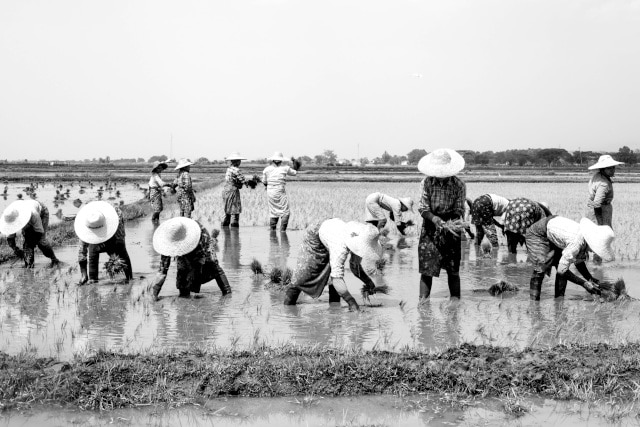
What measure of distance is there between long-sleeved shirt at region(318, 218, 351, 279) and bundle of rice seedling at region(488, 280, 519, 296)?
2.04 meters

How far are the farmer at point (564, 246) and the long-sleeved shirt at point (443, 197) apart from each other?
0.82 meters

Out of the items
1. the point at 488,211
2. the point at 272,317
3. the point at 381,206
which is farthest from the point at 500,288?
the point at 381,206

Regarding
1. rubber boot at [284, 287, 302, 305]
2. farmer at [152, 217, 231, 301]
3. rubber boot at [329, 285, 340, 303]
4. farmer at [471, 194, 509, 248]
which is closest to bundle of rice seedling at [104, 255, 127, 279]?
farmer at [152, 217, 231, 301]

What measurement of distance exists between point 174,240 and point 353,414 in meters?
3.13

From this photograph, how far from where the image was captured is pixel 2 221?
28.0 feet

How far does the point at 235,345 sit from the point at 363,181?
28686 mm

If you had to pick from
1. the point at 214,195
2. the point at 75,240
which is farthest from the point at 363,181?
the point at 75,240

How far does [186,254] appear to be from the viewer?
22.8ft

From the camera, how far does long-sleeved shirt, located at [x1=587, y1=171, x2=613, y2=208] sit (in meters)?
9.38

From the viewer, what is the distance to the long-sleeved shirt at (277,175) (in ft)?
42.2

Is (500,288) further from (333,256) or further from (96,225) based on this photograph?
(96,225)

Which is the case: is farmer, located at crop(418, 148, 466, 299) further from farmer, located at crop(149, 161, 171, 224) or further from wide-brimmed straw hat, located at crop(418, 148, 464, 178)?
farmer, located at crop(149, 161, 171, 224)

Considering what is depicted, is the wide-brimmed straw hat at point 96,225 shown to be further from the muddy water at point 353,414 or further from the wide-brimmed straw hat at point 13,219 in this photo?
the muddy water at point 353,414

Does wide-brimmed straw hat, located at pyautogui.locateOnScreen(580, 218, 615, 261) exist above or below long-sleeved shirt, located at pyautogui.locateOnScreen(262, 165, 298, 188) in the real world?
below
